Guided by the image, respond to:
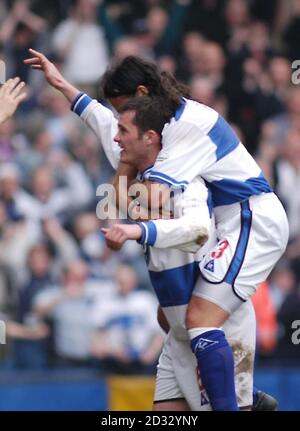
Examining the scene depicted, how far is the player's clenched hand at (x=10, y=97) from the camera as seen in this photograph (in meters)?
7.39

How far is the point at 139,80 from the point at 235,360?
1595 millimetres

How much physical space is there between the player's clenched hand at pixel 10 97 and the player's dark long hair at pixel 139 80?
0.48 meters

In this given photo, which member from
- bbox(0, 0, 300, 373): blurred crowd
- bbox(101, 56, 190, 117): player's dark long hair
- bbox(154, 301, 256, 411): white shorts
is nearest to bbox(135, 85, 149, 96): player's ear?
bbox(101, 56, 190, 117): player's dark long hair

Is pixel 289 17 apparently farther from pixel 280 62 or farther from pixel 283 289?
pixel 283 289

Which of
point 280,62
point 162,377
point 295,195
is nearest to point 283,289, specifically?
point 295,195

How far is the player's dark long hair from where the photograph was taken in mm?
7293

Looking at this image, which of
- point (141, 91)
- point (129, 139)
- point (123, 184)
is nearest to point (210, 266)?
point (123, 184)

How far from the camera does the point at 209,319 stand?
23.7ft

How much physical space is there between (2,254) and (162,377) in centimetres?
411

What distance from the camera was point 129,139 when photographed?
283 inches

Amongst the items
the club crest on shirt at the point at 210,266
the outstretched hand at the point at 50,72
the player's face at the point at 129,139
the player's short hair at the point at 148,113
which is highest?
the outstretched hand at the point at 50,72

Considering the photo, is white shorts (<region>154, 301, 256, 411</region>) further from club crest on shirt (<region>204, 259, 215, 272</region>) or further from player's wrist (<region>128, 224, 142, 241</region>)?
player's wrist (<region>128, 224, 142, 241</region>)

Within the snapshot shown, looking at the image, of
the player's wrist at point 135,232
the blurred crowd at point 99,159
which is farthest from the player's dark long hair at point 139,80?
the blurred crowd at point 99,159

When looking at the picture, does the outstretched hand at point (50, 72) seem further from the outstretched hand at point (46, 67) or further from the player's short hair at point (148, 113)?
the player's short hair at point (148, 113)
